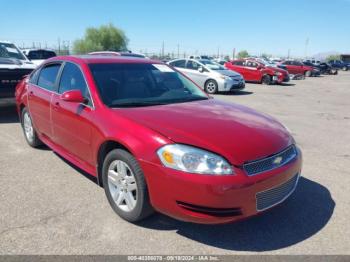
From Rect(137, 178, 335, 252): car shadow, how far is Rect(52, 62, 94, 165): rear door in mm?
1200

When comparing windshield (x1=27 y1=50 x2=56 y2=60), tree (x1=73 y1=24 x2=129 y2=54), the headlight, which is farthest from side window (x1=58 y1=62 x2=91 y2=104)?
tree (x1=73 y1=24 x2=129 y2=54)

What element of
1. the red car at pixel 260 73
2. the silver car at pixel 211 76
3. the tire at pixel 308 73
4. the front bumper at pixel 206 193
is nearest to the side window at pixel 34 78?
the front bumper at pixel 206 193

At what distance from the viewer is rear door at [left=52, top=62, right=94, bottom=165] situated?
3701 mm

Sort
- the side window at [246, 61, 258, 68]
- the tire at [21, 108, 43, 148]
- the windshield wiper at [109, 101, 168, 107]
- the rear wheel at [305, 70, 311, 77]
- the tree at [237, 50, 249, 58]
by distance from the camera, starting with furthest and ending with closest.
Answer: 1. the tree at [237, 50, 249, 58]
2. the rear wheel at [305, 70, 311, 77]
3. the side window at [246, 61, 258, 68]
4. the tire at [21, 108, 43, 148]
5. the windshield wiper at [109, 101, 168, 107]

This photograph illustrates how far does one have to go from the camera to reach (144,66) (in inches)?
175

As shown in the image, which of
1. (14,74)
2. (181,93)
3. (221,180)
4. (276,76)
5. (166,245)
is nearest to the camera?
(221,180)

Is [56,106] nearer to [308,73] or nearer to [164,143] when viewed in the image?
[164,143]

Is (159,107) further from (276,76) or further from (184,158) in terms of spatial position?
(276,76)

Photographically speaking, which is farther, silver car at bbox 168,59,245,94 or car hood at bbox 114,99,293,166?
silver car at bbox 168,59,245,94

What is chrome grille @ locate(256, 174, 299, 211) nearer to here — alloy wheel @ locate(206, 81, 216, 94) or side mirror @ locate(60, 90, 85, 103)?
side mirror @ locate(60, 90, 85, 103)

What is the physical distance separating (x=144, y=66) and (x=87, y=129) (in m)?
1.30

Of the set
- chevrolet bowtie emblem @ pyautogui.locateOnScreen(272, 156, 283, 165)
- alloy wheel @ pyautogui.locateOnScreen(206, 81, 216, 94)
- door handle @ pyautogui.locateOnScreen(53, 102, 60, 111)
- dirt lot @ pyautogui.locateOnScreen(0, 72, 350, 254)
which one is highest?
door handle @ pyautogui.locateOnScreen(53, 102, 60, 111)

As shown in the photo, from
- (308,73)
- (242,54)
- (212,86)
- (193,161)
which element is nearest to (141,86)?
(193,161)

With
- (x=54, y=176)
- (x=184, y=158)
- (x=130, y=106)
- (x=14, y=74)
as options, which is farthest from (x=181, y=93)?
(x=14, y=74)
